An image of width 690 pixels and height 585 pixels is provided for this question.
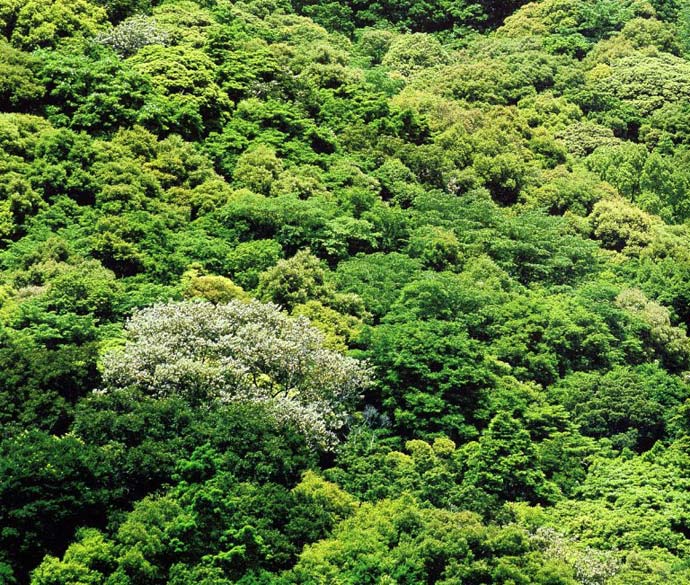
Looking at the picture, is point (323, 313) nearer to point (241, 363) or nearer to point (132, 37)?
point (241, 363)

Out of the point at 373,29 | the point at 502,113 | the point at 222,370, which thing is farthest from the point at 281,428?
the point at 373,29

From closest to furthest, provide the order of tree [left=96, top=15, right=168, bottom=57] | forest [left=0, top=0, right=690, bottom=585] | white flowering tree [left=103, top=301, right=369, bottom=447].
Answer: forest [left=0, top=0, right=690, bottom=585] < white flowering tree [left=103, top=301, right=369, bottom=447] < tree [left=96, top=15, right=168, bottom=57]

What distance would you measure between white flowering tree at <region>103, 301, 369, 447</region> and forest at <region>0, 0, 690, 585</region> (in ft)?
0.38

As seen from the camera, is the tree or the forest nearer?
the forest

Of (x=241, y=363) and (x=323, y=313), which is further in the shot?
(x=323, y=313)

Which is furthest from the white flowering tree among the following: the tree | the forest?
the tree

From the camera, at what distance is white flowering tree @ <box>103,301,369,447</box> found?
135ft

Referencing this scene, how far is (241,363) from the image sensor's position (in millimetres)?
42406


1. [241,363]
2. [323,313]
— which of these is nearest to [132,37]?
[323,313]

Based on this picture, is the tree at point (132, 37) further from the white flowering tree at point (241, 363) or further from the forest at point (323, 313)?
the white flowering tree at point (241, 363)

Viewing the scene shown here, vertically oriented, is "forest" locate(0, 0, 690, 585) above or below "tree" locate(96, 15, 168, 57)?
below

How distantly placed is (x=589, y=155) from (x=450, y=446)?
3691 cm

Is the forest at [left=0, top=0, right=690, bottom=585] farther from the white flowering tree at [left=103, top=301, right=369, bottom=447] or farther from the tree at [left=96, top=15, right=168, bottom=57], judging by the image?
the tree at [left=96, top=15, right=168, bottom=57]

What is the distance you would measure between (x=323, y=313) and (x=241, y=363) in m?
6.91
